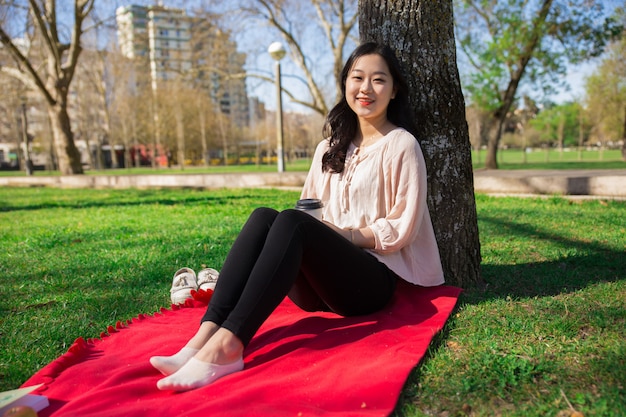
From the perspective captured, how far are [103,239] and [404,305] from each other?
4387mm

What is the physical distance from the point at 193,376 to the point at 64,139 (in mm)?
17744

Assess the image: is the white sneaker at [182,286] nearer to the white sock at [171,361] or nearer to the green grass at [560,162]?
the white sock at [171,361]

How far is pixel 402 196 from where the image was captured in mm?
2609

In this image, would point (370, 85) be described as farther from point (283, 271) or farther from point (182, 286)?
point (182, 286)

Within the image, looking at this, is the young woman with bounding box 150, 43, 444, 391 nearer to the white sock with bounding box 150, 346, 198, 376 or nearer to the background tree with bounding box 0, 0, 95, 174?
the white sock with bounding box 150, 346, 198, 376

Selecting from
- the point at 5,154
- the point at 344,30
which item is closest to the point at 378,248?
the point at 344,30

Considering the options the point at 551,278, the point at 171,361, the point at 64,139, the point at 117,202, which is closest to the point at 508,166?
the point at 117,202

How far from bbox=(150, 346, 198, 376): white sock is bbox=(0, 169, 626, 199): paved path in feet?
25.6

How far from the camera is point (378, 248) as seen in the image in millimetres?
2584

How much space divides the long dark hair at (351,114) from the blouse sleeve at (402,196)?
0.28 metres

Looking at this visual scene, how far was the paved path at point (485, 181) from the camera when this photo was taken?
26.5 ft

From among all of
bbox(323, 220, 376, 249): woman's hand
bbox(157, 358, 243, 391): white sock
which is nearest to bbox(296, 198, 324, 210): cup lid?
bbox(323, 220, 376, 249): woman's hand

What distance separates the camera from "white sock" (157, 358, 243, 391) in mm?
2033

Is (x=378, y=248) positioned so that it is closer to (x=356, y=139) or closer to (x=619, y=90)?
(x=356, y=139)
